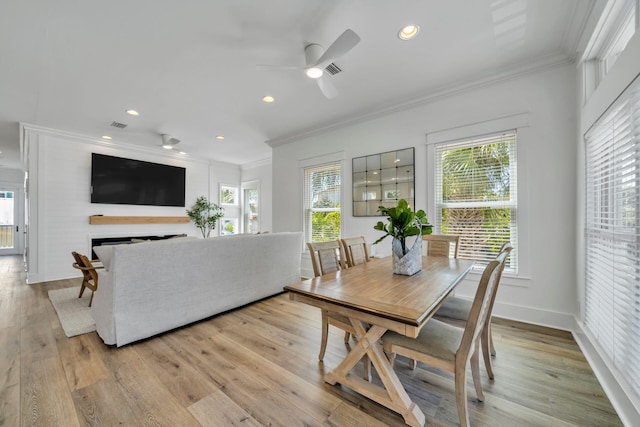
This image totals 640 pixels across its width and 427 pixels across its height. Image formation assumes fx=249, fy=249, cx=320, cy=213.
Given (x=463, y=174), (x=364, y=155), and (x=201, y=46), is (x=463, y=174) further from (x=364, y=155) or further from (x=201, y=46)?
(x=201, y=46)

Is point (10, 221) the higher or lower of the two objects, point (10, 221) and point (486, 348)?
the higher

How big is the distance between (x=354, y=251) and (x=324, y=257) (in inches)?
14.6

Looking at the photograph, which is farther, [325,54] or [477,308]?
[325,54]

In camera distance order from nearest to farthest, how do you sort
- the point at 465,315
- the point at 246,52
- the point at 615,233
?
1. the point at 615,233
2. the point at 465,315
3. the point at 246,52

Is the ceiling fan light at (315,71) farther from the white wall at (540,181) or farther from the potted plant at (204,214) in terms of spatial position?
the potted plant at (204,214)

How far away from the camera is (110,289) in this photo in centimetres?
214

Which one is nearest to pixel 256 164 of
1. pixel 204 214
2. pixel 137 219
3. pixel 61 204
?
pixel 204 214

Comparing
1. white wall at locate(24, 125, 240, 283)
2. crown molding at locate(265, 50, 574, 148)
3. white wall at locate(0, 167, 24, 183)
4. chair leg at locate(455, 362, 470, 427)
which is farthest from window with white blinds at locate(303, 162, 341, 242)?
white wall at locate(0, 167, 24, 183)

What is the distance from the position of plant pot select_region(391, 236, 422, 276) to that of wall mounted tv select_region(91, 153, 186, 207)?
5.79m

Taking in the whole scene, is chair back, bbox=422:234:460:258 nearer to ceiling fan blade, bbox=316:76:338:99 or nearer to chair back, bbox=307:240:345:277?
chair back, bbox=307:240:345:277

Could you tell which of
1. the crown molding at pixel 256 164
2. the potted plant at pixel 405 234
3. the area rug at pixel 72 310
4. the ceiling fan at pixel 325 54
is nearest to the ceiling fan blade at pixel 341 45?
the ceiling fan at pixel 325 54

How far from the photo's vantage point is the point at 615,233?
63.4 inches

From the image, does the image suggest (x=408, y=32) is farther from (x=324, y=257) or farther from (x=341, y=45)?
(x=324, y=257)

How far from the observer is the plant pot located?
1.76 metres
